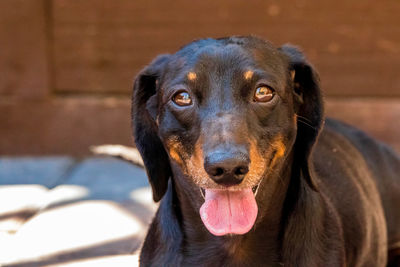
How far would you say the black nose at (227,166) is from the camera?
253cm

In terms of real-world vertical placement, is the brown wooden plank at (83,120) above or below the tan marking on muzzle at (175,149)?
below

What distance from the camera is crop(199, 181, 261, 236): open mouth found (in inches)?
108

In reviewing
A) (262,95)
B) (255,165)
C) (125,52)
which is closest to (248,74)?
(262,95)

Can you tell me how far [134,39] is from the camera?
6082mm

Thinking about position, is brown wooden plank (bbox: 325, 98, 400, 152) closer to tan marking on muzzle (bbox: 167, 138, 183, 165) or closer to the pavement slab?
the pavement slab

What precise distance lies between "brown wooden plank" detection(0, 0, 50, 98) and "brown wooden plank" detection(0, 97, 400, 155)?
142 millimetres

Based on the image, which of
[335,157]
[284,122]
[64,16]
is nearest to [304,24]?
[64,16]

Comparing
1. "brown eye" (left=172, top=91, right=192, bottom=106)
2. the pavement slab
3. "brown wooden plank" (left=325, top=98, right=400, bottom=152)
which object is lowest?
the pavement slab

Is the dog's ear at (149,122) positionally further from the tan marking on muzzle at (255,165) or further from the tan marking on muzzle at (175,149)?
the tan marking on muzzle at (255,165)

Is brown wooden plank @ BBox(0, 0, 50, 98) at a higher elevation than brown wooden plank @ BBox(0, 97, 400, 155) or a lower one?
higher

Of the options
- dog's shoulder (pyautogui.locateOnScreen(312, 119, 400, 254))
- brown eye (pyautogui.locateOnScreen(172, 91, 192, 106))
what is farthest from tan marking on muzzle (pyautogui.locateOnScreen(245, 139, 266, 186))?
dog's shoulder (pyautogui.locateOnScreen(312, 119, 400, 254))

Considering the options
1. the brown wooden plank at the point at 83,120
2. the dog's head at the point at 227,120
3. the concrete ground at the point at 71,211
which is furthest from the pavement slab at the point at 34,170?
the dog's head at the point at 227,120

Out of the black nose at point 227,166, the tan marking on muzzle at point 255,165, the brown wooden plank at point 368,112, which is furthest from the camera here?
the brown wooden plank at point 368,112

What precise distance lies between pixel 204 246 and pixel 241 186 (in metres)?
0.52
